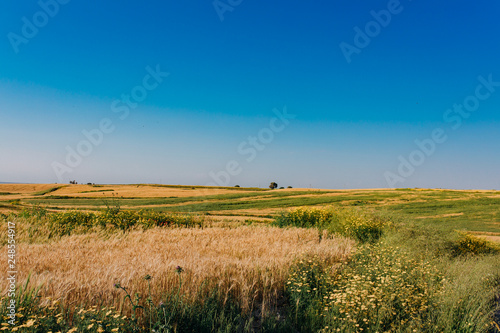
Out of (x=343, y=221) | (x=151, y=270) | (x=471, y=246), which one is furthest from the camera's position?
(x=343, y=221)

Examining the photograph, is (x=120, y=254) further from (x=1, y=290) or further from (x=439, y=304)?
(x=439, y=304)

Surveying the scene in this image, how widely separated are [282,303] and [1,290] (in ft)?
11.4

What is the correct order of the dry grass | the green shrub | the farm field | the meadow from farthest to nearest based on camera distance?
the farm field → the green shrub → the dry grass → the meadow

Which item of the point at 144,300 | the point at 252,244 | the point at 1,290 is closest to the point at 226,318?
the point at 144,300

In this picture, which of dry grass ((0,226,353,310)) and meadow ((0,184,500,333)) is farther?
dry grass ((0,226,353,310))

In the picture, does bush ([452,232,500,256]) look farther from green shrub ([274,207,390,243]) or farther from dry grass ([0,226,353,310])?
dry grass ([0,226,353,310])

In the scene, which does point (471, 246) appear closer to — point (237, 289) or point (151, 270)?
point (237, 289)

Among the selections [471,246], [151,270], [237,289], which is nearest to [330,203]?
[471,246]

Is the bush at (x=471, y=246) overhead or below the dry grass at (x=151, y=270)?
below

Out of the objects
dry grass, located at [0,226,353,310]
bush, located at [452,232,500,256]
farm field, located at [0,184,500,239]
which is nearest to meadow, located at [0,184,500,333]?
dry grass, located at [0,226,353,310]

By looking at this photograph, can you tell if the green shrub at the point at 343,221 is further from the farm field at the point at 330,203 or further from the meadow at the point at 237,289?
the farm field at the point at 330,203

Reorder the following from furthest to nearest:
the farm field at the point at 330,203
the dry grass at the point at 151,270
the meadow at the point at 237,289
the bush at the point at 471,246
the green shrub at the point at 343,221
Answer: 1. the farm field at the point at 330,203
2. the green shrub at the point at 343,221
3. the bush at the point at 471,246
4. the dry grass at the point at 151,270
5. the meadow at the point at 237,289

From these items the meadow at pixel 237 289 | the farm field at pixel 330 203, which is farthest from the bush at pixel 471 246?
the farm field at pixel 330 203

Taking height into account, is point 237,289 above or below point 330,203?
above
